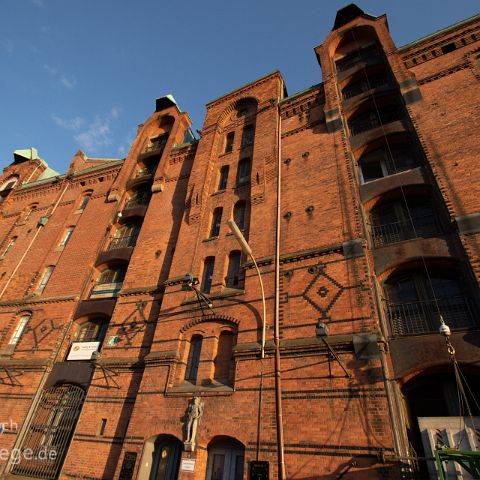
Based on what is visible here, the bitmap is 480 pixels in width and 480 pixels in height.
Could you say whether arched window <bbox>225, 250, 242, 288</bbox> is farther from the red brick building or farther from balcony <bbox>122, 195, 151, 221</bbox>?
balcony <bbox>122, 195, 151, 221</bbox>

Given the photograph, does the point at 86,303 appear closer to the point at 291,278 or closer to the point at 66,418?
the point at 66,418

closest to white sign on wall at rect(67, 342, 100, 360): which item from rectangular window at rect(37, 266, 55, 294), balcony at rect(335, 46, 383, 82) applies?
rectangular window at rect(37, 266, 55, 294)

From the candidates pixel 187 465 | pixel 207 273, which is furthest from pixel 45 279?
pixel 187 465

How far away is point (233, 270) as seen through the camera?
540 inches

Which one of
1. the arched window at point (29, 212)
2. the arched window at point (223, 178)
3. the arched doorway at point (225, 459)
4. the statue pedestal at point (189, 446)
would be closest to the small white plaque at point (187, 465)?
the statue pedestal at point (189, 446)

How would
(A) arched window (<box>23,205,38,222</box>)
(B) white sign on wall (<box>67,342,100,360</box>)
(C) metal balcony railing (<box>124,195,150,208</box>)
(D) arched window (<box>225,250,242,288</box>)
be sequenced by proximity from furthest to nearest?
(A) arched window (<box>23,205,38,222</box>) < (C) metal balcony railing (<box>124,195,150,208</box>) < (B) white sign on wall (<box>67,342,100,360</box>) < (D) arched window (<box>225,250,242,288</box>)

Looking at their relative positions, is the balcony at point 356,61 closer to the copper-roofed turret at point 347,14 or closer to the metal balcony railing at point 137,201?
the copper-roofed turret at point 347,14

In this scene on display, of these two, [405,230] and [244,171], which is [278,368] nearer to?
[405,230]

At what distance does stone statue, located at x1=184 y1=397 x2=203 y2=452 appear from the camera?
384 inches

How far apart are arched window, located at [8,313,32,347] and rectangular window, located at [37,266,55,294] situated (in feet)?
4.75

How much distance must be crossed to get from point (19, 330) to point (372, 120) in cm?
2087

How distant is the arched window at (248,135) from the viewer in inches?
746

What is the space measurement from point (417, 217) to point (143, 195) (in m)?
15.6

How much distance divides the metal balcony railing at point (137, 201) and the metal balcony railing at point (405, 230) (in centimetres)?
1360
